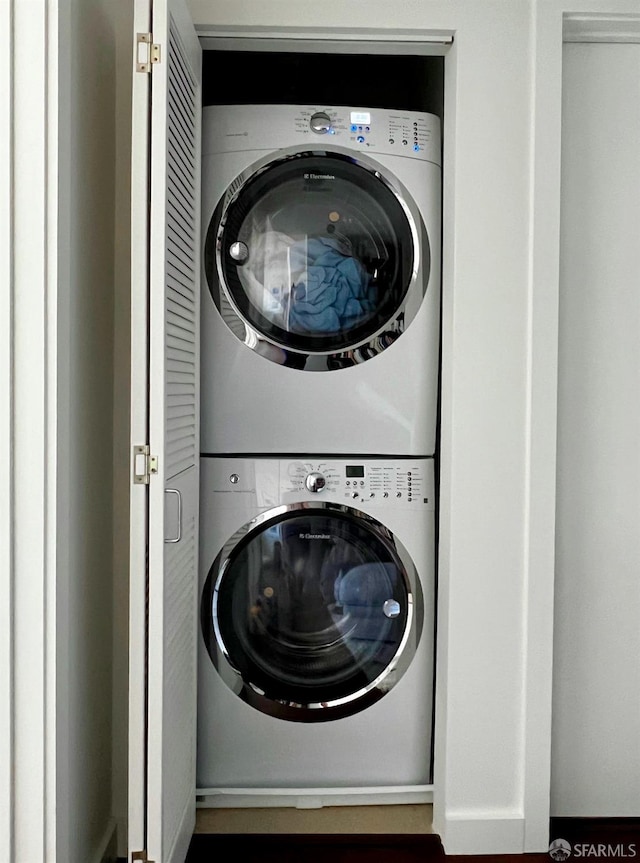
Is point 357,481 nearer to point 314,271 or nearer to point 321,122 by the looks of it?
point 314,271

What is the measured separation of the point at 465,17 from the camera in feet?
6.20

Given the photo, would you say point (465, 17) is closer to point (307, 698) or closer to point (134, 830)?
point (307, 698)

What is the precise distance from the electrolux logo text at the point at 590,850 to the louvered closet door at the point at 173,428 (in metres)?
0.92

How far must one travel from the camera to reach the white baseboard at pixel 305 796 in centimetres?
209

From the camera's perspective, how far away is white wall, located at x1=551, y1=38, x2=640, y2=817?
203cm

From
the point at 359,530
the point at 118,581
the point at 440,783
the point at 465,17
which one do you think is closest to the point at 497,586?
the point at 359,530

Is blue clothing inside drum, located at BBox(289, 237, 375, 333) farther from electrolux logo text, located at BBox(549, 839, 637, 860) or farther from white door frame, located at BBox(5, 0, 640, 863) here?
electrolux logo text, located at BBox(549, 839, 637, 860)

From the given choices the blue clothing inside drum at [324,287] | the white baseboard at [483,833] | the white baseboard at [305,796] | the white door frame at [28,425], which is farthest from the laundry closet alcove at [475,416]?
the white door frame at [28,425]

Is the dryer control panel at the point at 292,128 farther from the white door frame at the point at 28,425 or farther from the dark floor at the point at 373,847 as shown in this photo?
the dark floor at the point at 373,847

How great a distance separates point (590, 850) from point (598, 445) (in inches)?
40.1

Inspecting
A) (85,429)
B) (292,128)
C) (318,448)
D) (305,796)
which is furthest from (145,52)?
(305,796)

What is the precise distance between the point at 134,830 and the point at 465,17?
6.25 feet

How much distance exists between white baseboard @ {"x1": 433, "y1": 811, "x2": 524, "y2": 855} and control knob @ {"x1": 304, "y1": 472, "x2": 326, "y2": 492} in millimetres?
869

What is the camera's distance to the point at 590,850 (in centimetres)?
200
